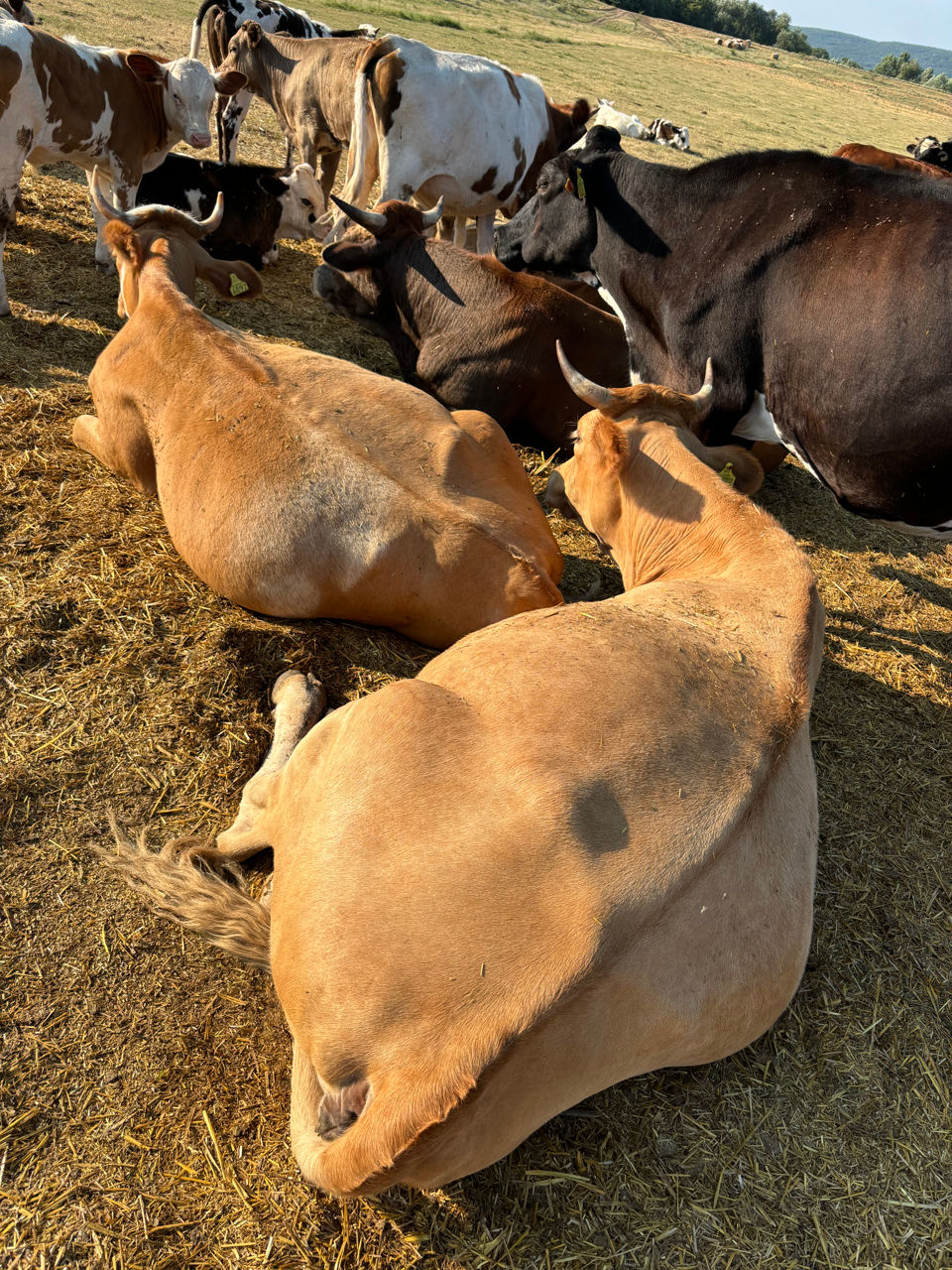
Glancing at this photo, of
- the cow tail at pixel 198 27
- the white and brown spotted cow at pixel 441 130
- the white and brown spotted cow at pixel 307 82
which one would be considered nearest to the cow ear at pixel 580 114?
the white and brown spotted cow at pixel 441 130

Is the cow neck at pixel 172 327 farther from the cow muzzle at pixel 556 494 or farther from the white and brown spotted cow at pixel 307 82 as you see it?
the white and brown spotted cow at pixel 307 82

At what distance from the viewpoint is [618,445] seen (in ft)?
14.3

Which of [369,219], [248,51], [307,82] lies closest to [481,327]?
[369,219]

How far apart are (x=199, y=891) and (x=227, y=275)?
4343mm

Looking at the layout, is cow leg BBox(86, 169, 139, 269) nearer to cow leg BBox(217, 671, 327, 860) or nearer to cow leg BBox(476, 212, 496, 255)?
cow leg BBox(476, 212, 496, 255)

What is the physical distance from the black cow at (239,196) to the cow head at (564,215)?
8.52 feet

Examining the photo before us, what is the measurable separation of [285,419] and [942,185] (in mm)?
3658

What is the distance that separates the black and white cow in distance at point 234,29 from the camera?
11078 millimetres

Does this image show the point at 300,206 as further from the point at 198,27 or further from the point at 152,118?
the point at 198,27

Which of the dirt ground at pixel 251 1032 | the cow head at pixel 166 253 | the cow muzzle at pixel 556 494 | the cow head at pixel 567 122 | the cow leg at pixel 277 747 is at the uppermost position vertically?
the cow head at pixel 567 122

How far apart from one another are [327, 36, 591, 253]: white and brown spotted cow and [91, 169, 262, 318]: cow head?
8.83 feet

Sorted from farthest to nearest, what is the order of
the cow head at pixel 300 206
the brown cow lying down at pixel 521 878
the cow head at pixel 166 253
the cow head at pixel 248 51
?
the cow head at pixel 248 51 → the cow head at pixel 300 206 → the cow head at pixel 166 253 → the brown cow lying down at pixel 521 878

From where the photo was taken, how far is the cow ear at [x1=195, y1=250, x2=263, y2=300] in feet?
18.9

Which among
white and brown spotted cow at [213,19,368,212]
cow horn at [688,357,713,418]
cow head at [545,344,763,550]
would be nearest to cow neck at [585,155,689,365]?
cow horn at [688,357,713,418]
